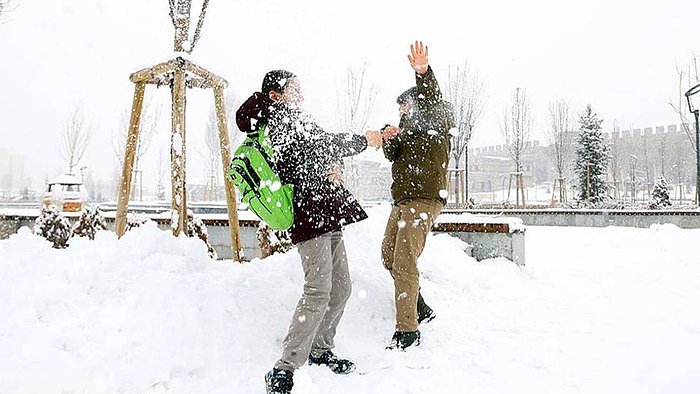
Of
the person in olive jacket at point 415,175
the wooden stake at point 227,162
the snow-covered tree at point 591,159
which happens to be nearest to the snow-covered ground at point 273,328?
the person in olive jacket at point 415,175

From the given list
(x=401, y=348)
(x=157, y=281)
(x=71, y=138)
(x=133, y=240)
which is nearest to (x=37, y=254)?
(x=133, y=240)

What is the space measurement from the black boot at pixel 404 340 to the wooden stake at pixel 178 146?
263 centimetres

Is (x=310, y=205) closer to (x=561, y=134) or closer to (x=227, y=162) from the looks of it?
(x=227, y=162)

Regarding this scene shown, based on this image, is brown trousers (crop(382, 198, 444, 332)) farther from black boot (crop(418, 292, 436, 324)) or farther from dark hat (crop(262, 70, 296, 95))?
dark hat (crop(262, 70, 296, 95))

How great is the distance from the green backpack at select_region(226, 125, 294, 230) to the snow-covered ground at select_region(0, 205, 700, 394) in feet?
Result: 2.83

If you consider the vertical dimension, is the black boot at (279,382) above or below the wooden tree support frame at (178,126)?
below

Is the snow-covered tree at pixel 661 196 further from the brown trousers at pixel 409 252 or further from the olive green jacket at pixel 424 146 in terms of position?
the brown trousers at pixel 409 252

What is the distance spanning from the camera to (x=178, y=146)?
16.0 ft

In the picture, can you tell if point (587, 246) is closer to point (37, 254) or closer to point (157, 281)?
point (157, 281)

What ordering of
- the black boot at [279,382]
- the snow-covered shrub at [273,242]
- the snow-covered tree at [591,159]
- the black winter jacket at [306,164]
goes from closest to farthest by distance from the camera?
the black boot at [279,382] → the black winter jacket at [306,164] → the snow-covered shrub at [273,242] → the snow-covered tree at [591,159]

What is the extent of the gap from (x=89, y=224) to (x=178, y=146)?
3.28 meters

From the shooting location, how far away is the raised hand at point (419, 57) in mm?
3324

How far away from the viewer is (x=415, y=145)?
3498 millimetres

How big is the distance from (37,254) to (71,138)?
87.8 feet
